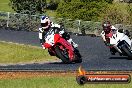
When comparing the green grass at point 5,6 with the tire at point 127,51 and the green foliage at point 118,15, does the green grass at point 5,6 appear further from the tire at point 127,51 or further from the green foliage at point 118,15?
the tire at point 127,51

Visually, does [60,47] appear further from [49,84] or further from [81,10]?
[81,10]

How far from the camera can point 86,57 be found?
24.0 meters

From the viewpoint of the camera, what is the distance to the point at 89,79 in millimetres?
9133

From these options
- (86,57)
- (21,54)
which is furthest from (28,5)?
(86,57)

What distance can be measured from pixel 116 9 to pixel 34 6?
16.4 meters

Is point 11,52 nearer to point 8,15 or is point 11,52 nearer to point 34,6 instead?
point 8,15

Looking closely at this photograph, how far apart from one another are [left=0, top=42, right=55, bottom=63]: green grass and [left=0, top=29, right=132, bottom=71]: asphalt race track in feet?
7.08

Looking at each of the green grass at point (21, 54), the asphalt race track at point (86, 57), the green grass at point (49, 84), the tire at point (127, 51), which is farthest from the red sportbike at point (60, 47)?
the green grass at point (49, 84)

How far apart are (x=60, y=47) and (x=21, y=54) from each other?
7883 mm

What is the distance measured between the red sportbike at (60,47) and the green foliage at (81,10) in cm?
2633

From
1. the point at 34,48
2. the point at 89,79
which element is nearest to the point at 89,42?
the point at 34,48

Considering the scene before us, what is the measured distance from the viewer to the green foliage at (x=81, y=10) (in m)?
48.2

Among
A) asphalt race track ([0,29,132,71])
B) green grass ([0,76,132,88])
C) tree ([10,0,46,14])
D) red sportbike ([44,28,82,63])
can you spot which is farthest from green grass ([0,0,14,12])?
green grass ([0,76,132,88])

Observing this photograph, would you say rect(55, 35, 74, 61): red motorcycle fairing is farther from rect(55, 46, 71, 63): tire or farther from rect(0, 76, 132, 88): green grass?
rect(0, 76, 132, 88): green grass
